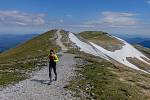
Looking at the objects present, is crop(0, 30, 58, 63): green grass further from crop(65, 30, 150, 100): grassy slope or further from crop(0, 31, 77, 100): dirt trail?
crop(0, 31, 77, 100): dirt trail

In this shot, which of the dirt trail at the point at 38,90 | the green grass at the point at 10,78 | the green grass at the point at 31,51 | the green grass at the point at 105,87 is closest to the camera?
the dirt trail at the point at 38,90

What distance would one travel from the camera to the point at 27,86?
34750 mm

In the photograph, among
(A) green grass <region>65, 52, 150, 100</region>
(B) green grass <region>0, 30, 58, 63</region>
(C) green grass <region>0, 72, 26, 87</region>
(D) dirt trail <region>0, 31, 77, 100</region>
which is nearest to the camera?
(D) dirt trail <region>0, 31, 77, 100</region>

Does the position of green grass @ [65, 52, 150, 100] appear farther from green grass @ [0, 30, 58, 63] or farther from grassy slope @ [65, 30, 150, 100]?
green grass @ [0, 30, 58, 63]

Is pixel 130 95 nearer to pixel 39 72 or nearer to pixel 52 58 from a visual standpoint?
pixel 52 58

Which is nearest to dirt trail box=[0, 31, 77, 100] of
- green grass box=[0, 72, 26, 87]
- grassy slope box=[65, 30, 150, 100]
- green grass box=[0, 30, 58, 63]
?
grassy slope box=[65, 30, 150, 100]

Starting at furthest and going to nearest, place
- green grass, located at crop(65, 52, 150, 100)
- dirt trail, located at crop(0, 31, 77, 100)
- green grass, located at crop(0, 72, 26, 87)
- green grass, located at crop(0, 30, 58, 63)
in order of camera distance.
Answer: green grass, located at crop(0, 30, 58, 63), green grass, located at crop(0, 72, 26, 87), green grass, located at crop(65, 52, 150, 100), dirt trail, located at crop(0, 31, 77, 100)

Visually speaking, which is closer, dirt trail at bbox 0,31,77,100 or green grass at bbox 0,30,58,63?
dirt trail at bbox 0,31,77,100

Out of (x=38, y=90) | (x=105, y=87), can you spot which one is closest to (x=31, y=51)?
(x=105, y=87)

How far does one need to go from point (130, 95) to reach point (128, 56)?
11787 centimetres

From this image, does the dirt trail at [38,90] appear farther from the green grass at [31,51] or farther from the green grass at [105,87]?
the green grass at [31,51]

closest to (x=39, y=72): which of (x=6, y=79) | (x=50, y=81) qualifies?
(x=6, y=79)

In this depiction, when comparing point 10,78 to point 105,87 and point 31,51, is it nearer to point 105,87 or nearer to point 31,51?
point 105,87

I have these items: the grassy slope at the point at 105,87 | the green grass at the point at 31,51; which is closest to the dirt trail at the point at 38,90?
the grassy slope at the point at 105,87
